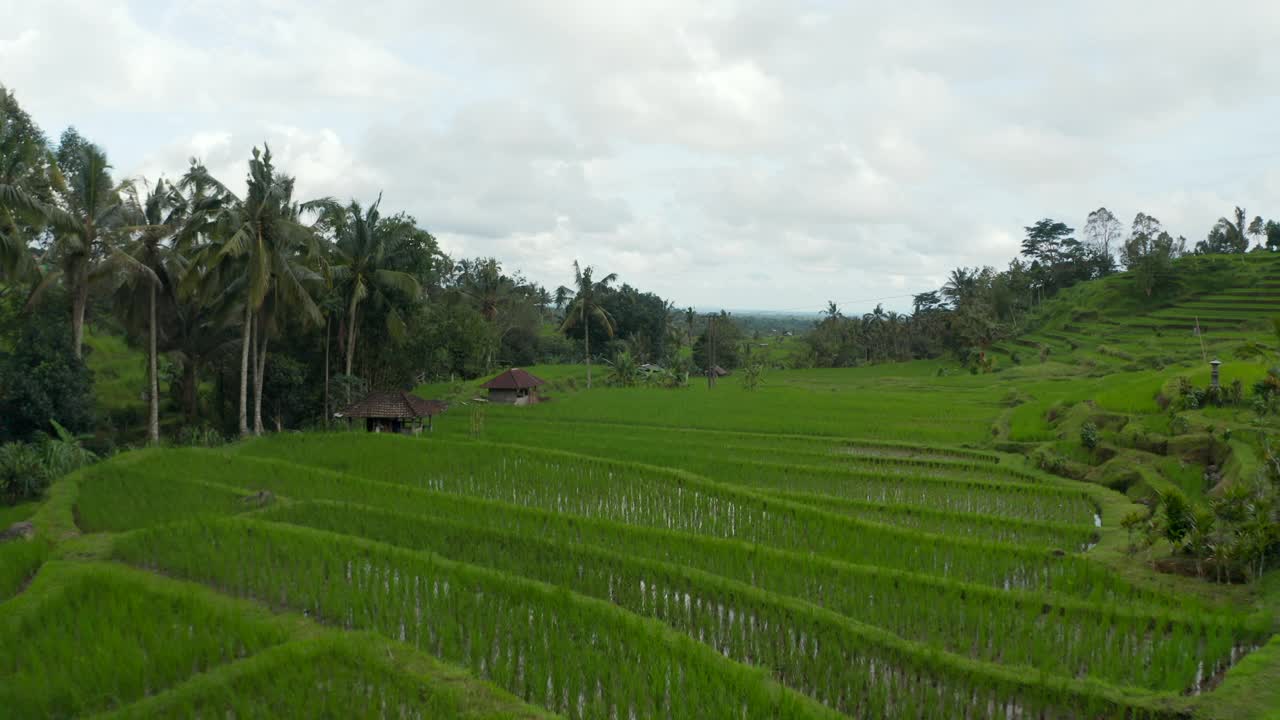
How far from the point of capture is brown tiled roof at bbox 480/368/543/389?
2725cm

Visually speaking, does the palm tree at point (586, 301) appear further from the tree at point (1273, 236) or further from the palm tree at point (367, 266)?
the tree at point (1273, 236)

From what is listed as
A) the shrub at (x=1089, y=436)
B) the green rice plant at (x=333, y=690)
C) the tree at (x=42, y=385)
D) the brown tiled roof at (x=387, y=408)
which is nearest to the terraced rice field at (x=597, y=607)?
the green rice plant at (x=333, y=690)

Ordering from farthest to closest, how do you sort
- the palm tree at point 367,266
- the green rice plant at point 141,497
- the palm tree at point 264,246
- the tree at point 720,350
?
the tree at point 720,350 < the palm tree at point 367,266 < the palm tree at point 264,246 < the green rice plant at point 141,497

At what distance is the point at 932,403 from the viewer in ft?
77.8

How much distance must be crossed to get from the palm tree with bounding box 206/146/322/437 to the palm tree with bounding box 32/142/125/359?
2347 mm

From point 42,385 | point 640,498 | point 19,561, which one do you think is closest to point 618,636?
point 640,498

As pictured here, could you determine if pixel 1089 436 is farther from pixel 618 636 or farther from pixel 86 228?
pixel 86 228

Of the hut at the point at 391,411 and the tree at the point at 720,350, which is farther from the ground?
the tree at the point at 720,350

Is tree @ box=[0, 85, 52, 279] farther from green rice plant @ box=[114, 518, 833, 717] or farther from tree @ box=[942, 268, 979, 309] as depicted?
tree @ box=[942, 268, 979, 309]

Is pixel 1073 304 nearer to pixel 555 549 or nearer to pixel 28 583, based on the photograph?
pixel 555 549

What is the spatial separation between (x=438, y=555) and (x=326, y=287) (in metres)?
15.8

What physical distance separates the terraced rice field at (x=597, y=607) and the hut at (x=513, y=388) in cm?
1523

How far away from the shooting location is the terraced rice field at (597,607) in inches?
205

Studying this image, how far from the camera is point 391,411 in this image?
63.7ft
